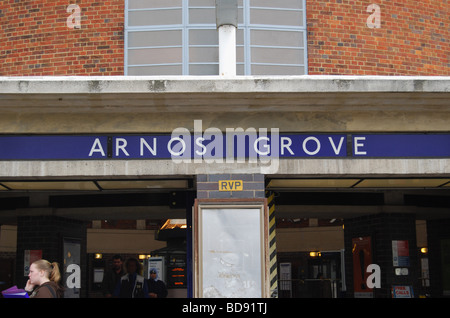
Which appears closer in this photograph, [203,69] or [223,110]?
[223,110]

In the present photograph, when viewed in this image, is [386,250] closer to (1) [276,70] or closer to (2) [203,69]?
(1) [276,70]

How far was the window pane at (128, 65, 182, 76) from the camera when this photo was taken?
32.6ft

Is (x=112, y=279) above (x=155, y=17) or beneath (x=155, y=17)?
beneath

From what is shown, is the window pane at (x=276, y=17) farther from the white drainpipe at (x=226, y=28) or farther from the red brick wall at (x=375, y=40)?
the white drainpipe at (x=226, y=28)

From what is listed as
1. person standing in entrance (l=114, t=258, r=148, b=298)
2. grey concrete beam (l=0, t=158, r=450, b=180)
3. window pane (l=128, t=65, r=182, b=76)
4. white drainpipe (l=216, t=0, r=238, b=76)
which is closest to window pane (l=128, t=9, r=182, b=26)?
window pane (l=128, t=65, r=182, b=76)

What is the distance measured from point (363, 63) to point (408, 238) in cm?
533

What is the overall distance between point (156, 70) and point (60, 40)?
1520 mm

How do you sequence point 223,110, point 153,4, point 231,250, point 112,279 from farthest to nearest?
point 112,279
point 153,4
point 223,110
point 231,250

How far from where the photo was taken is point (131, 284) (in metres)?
11.9

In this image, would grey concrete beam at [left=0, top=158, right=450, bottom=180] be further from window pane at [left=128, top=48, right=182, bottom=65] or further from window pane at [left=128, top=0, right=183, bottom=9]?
window pane at [left=128, top=0, right=183, bottom=9]

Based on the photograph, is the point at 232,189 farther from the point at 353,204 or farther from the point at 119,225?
the point at 119,225

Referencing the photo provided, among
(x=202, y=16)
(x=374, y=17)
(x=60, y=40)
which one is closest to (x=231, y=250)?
(x=202, y=16)

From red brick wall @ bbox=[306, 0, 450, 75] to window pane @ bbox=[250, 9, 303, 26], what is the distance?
200mm

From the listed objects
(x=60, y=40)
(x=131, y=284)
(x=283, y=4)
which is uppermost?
(x=283, y=4)
